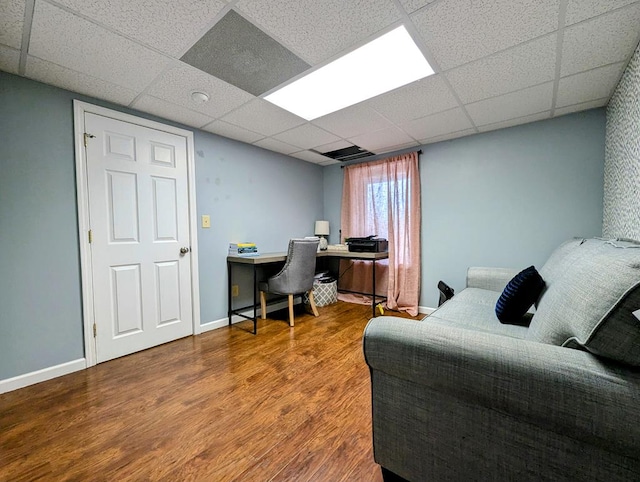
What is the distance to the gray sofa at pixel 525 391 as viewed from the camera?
2.23ft

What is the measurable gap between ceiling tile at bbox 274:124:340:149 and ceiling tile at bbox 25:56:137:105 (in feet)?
4.50

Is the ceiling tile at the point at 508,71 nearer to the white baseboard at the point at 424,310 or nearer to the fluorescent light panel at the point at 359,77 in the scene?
the fluorescent light panel at the point at 359,77

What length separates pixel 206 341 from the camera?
2518 mm

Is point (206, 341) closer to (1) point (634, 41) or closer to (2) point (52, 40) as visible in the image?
(2) point (52, 40)

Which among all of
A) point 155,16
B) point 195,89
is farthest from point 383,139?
point 155,16

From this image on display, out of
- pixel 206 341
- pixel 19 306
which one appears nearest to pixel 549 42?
pixel 206 341

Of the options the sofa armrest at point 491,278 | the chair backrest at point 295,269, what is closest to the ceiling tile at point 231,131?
the chair backrest at point 295,269

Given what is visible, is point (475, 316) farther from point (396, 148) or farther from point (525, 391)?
point (396, 148)

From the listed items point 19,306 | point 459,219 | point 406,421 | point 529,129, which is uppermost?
point 529,129

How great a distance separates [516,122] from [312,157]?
2.34 m

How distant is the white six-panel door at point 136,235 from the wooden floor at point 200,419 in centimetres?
27

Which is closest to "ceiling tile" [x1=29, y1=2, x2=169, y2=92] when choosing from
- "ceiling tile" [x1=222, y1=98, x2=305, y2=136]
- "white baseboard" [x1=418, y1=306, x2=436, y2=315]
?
"ceiling tile" [x1=222, y1=98, x2=305, y2=136]

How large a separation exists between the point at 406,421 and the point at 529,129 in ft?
9.79


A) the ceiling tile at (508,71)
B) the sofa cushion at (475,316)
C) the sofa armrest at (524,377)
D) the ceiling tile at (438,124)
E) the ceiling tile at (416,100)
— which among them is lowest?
the sofa cushion at (475,316)
